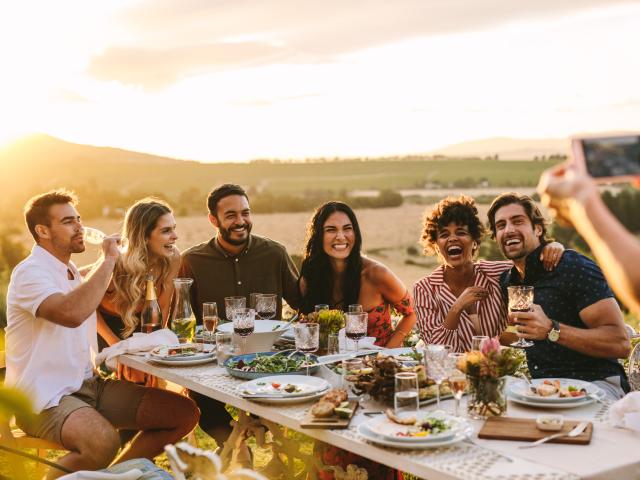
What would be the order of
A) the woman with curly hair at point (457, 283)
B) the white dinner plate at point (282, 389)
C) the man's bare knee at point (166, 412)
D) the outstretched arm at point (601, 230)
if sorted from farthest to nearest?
the woman with curly hair at point (457, 283), the man's bare knee at point (166, 412), the white dinner plate at point (282, 389), the outstretched arm at point (601, 230)

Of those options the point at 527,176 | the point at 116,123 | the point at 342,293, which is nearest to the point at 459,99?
the point at 527,176

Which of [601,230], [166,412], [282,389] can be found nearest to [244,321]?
[282,389]

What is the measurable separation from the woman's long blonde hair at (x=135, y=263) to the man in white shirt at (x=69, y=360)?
0.29m

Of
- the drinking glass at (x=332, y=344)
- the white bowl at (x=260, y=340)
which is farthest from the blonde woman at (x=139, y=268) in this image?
the drinking glass at (x=332, y=344)

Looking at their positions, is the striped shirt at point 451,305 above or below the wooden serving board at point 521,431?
above

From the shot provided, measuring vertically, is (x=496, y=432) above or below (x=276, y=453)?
above

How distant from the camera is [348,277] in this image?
15.8 ft

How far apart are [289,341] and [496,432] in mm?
1819

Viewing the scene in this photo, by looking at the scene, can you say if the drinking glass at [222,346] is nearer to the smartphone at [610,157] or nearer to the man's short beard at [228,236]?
the man's short beard at [228,236]

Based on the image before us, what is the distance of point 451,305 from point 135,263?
186cm

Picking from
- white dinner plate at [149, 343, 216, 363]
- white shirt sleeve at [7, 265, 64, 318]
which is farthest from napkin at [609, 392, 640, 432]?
white shirt sleeve at [7, 265, 64, 318]

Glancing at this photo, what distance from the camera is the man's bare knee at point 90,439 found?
3523 millimetres

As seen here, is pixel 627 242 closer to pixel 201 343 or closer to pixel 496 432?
pixel 496 432

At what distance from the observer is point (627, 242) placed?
135cm
